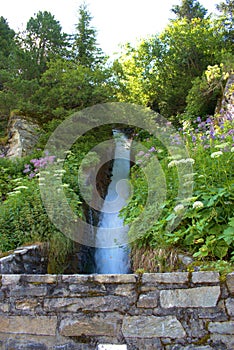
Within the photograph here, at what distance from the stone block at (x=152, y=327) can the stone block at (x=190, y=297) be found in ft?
0.37

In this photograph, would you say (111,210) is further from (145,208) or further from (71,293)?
(71,293)

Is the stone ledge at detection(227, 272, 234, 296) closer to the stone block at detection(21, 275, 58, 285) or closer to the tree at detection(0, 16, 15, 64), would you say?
the stone block at detection(21, 275, 58, 285)

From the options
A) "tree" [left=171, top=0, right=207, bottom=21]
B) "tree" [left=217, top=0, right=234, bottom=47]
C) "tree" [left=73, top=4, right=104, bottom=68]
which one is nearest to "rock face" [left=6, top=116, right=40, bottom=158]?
"tree" [left=73, top=4, right=104, bottom=68]

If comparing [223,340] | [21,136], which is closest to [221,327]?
[223,340]

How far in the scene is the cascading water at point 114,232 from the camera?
444 cm

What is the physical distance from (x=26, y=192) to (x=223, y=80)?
6.39 meters

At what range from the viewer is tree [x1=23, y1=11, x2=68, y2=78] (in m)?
10.0

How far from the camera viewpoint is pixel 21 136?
7684 millimetres

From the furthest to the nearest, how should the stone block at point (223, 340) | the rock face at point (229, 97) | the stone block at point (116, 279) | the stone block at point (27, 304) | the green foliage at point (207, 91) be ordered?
the green foliage at point (207, 91) → the rock face at point (229, 97) → the stone block at point (27, 304) → the stone block at point (116, 279) → the stone block at point (223, 340)

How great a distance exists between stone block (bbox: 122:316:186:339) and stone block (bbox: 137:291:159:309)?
0.28 feet

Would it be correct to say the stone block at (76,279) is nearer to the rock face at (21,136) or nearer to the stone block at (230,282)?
the stone block at (230,282)

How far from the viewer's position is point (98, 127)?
7.67m

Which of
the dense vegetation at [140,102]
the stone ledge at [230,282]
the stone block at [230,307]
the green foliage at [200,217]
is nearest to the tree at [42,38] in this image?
the dense vegetation at [140,102]

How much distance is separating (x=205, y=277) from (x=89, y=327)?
98 centimetres
